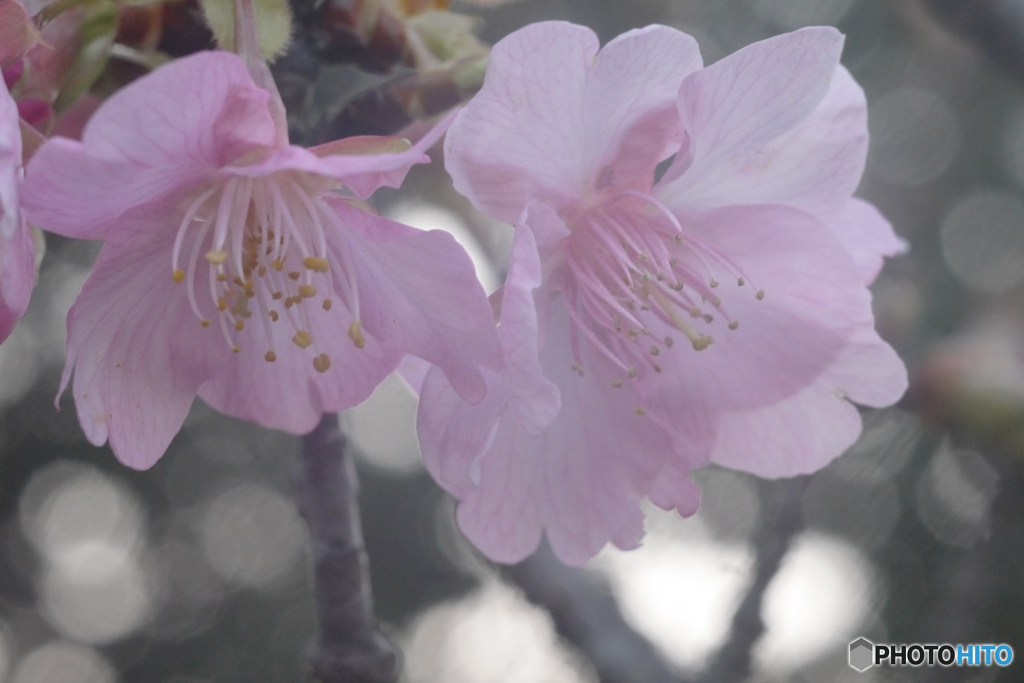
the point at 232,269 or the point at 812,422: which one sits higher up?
the point at 232,269

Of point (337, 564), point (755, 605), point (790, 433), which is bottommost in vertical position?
point (755, 605)

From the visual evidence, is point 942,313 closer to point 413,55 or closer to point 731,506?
point 731,506

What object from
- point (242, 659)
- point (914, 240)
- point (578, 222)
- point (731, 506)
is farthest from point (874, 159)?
point (242, 659)

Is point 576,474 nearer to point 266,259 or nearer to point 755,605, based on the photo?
point 266,259

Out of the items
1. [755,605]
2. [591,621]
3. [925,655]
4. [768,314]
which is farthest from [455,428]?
[925,655]

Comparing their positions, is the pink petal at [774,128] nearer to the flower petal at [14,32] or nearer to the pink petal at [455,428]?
the pink petal at [455,428]

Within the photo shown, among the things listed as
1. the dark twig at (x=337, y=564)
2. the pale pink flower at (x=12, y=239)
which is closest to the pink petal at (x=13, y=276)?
the pale pink flower at (x=12, y=239)

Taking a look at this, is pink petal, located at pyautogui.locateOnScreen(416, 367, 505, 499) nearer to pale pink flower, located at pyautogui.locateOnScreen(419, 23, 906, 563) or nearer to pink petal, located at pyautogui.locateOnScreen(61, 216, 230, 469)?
pale pink flower, located at pyautogui.locateOnScreen(419, 23, 906, 563)
